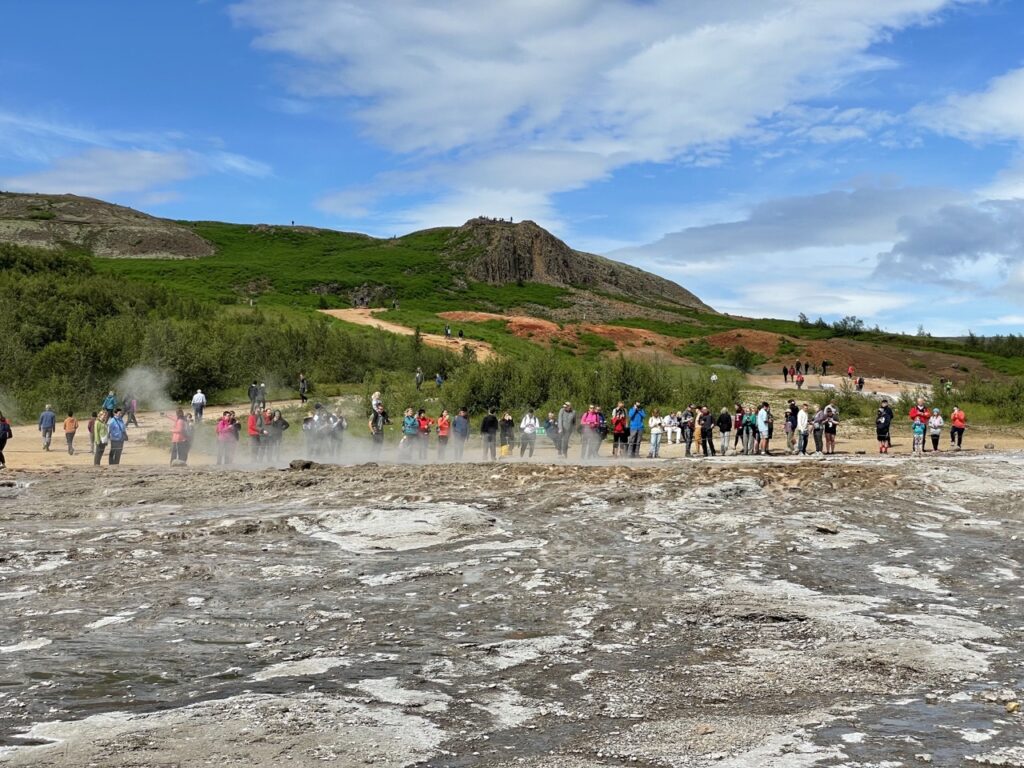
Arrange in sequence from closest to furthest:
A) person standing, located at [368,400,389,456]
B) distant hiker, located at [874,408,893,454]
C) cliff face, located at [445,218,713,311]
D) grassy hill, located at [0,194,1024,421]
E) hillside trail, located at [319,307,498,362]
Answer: distant hiker, located at [874,408,893,454]
person standing, located at [368,400,389,456]
grassy hill, located at [0,194,1024,421]
hillside trail, located at [319,307,498,362]
cliff face, located at [445,218,713,311]

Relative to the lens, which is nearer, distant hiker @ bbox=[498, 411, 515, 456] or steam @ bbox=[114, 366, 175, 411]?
distant hiker @ bbox=[498, 411, 515, 456]

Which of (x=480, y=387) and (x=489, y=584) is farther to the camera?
(x=480, y=387)

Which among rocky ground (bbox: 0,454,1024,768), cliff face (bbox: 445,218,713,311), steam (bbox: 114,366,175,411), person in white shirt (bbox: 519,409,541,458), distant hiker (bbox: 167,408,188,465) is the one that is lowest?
rocky ground (bbox: 0,454,1024,768)

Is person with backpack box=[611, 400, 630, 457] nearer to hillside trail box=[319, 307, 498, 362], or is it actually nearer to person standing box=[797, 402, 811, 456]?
person standing box=[797, 402, 811, 456]

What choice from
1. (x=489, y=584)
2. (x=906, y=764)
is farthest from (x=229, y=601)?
(x=906, y=764)

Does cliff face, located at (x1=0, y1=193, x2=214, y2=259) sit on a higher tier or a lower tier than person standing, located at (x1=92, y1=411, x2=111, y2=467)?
higher

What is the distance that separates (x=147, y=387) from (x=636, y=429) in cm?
2316

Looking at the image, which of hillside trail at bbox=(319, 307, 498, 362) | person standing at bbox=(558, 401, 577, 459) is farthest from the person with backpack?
hillside trail at bbox=(319, 307, 498, 362)

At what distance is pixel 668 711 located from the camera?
6559 millimetres

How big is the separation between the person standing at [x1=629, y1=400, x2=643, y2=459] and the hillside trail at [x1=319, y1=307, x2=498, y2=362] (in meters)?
22.0

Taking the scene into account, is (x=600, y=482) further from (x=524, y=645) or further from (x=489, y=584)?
(x=524, y=645)

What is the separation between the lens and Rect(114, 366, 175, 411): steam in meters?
37.6

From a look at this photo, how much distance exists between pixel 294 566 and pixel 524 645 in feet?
13.8

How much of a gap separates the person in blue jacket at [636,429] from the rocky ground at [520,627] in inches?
279
